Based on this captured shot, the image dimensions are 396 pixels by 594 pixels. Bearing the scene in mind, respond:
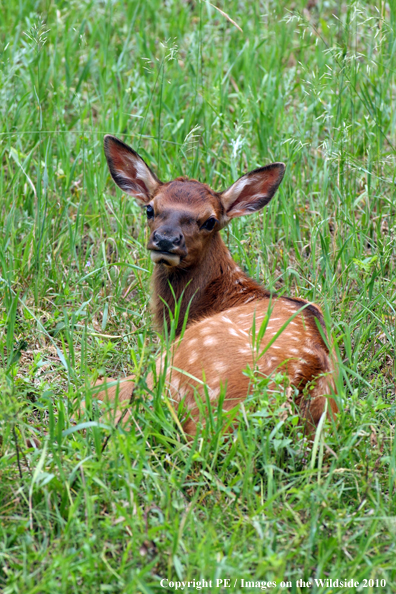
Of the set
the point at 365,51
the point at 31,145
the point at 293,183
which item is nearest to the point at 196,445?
the point at 293,183

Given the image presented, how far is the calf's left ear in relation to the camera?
4883 millimetres

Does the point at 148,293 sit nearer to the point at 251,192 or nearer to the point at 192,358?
the point at 251,192

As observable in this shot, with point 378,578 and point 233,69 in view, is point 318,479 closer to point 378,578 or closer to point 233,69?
point 378,578

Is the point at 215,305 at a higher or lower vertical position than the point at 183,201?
lower

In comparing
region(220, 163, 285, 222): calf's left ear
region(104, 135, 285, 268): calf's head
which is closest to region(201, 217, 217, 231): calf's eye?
region(104, 135, 285, 268): calf's head

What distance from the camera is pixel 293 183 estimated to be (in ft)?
19.1

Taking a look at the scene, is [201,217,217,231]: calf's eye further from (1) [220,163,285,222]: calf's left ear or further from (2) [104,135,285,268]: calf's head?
(1) [220,163,285,222]: calf's left ear

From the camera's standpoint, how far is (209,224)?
475 cm

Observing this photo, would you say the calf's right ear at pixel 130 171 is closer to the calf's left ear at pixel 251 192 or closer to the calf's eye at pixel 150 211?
the calf's eye at pixel 150 211

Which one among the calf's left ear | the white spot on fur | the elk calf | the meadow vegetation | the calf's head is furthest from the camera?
the calf's left ear

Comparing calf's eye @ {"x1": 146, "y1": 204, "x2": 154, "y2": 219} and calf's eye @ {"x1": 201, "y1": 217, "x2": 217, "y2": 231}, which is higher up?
calf's eye @ {"x1": 146, "y1": 204, "x2": 154, "y2": 219}

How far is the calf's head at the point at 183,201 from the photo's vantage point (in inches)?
176

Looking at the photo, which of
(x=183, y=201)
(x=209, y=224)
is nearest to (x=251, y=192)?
(x=209, y=224)

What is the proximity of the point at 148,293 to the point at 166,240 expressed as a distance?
31.1 inches
